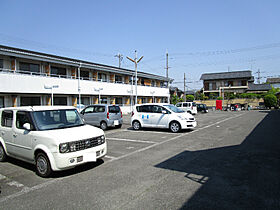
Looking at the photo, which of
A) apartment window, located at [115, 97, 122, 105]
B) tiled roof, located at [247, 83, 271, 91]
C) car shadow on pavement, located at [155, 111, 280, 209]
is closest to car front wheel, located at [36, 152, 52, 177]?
car shadow on pavement, located at [155, 111, 280, 209]

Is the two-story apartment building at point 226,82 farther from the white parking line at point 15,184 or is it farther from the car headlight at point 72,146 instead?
the white parking line at point 15,184

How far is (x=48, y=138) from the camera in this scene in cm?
450

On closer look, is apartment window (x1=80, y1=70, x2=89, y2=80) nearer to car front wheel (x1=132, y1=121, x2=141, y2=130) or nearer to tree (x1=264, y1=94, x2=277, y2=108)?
car front wheel (x1=132, y1=121, x2=141, y2=130)

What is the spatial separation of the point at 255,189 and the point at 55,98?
20.6 meters

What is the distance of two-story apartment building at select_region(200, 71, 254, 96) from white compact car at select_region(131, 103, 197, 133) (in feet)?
140

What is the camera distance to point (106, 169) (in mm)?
5102

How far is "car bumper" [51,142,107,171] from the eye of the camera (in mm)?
4395

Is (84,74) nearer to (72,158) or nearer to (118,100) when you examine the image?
(118,100)

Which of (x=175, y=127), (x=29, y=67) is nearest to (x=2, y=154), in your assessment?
(x=175, y=127)

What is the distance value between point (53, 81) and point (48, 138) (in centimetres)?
1642

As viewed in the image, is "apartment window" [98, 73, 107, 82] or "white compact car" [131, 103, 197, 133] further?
"apartment window" [98, 73, 107, 82]

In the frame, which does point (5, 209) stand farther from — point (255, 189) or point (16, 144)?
point (255, 189)

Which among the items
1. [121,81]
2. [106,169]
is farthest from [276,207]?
[121,81]

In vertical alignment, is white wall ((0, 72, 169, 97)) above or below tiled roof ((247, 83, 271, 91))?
below
